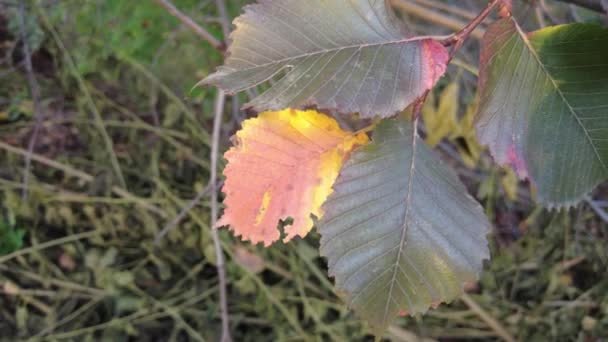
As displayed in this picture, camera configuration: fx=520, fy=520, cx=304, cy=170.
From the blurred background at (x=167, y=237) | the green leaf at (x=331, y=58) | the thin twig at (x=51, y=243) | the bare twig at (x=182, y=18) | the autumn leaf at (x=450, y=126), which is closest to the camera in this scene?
the green leaf at (x=331, y=58)

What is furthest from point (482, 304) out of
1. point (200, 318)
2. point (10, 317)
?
point (10, 317)

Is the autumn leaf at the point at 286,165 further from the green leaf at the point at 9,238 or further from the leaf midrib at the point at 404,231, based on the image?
the green leaf at the point at 9,238

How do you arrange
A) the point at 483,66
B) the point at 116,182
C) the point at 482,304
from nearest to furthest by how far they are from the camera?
1. the point at 483,66
2. the point at 482,304
3. the point at 116,182

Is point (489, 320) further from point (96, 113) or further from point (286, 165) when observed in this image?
point (96, 113)

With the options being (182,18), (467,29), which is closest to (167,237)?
(182,18)

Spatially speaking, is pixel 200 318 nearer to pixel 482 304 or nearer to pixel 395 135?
pixel 482 304

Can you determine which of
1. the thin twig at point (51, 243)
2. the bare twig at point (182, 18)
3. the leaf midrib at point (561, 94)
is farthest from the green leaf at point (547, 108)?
the thin twig at point (51, 243)

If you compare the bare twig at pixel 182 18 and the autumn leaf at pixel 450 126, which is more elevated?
the bare twig at pixel 182 18
